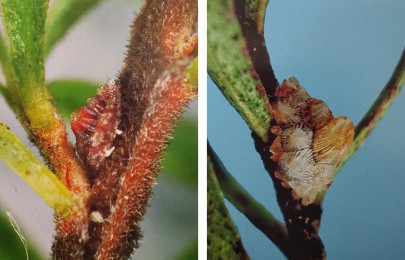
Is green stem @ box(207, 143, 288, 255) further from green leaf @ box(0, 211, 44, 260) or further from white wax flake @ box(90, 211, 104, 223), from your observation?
green leaf @ box(0, 211, 44, 260)

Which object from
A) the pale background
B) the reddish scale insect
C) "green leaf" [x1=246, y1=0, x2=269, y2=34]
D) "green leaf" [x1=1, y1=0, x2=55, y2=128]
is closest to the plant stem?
"green leaf" [x1=246, y1=0, x2=269, y2=34]

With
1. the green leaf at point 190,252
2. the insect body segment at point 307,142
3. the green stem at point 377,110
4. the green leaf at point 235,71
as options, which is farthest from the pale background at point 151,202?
the green stem at point 377,110

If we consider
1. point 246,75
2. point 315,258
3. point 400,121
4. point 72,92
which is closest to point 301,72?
point 246,75

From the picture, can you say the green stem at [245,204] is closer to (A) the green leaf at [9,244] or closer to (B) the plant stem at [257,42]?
(B) the plant stem at [257,42]

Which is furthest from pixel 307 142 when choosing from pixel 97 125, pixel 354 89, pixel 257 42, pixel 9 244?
pixel 9 244

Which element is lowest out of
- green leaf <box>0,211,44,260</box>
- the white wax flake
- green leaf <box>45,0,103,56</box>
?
green leaf <box>0,211,44,260</box>

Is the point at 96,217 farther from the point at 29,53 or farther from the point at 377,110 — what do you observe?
the point at 377,110

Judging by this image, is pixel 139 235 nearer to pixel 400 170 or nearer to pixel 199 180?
pixel 199 180
